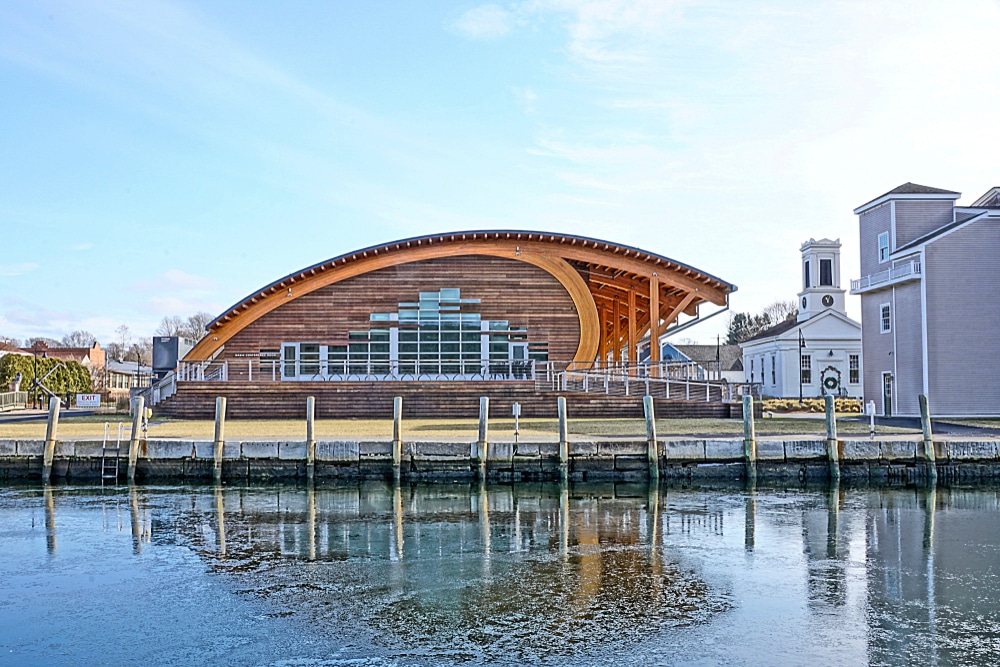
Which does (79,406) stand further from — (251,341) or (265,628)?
(265,628)

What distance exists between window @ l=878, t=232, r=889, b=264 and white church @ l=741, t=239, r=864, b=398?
2312cm

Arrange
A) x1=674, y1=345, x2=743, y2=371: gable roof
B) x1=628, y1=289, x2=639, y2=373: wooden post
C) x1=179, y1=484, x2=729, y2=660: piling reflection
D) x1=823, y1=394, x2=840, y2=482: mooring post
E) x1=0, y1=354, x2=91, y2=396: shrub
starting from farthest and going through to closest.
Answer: x1=674, y1=345, x2=743, y2=371: gable roof < x1=0, y1=354, x2=91, y2=396: shrub < x1=628, y1=289, x2=639, y2=373: wooden post < x1=823, y1=394, x2=840, y2=482: mooring post < x1=179, y1=484, x2=729, y2=660: piling reflection

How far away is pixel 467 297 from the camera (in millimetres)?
38562

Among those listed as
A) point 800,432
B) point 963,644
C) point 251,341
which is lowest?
point 963,644

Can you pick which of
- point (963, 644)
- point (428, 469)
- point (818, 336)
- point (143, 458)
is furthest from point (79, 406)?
point (963, 644)

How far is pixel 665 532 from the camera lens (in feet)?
50.9

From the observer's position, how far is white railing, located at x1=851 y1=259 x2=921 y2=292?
37.0 meters

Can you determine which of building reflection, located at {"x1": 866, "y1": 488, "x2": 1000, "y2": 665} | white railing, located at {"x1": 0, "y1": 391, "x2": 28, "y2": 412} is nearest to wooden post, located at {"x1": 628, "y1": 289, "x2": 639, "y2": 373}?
building reflection, located at {"x1": 866, "y1": 488, "x2": 1000, "y2": 665}

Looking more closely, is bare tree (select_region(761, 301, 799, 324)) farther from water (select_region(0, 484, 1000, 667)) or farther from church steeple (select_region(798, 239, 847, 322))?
water (select_region(0, 484, 1000, 667))

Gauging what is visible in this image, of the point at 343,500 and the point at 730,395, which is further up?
the point at 730,395

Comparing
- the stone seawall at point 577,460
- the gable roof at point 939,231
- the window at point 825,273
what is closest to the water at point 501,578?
the stone seawall at point 577,460

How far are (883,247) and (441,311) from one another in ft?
62.9

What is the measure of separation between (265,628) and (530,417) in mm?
23613

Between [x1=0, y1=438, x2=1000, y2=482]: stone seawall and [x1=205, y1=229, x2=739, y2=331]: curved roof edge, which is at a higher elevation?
[x1=205, y1=229, x2=739, y2=331]: curved roof edge
